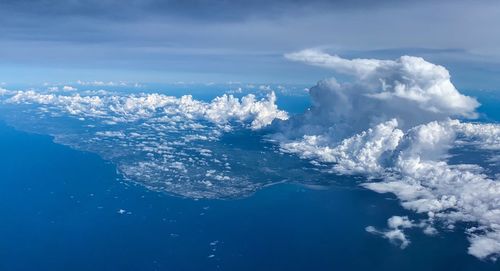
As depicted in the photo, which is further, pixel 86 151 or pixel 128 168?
pixel 86 151

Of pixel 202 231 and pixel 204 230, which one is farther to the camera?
pixel 204 230

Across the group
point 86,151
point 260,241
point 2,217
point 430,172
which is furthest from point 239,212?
point 86,151

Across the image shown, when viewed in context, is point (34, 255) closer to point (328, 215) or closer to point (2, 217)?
point (2, 217)

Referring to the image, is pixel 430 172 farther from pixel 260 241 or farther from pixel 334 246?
pixel 260 241

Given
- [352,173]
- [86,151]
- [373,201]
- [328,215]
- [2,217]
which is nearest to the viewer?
[2,217]

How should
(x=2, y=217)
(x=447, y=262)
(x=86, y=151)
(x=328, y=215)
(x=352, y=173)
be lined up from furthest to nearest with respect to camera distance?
→ (x=86, y=151)
(x=352, y=173)
(x=328, y=215)
(x=2, y=217)
(x=447, y=262)

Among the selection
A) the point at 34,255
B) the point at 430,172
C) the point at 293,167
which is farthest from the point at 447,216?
the point at 34,255
